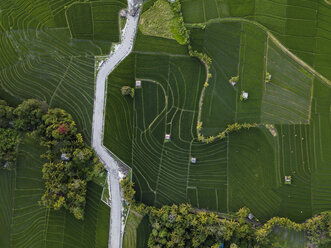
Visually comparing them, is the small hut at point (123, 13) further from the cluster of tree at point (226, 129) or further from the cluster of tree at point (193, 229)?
the cluster of tree at point (193, 229)

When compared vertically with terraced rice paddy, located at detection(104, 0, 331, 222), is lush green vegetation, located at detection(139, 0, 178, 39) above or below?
above

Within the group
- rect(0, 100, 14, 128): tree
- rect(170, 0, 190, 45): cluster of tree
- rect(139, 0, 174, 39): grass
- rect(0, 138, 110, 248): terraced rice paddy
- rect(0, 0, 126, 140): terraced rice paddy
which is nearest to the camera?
rect(0, 100, 14, 128): tree

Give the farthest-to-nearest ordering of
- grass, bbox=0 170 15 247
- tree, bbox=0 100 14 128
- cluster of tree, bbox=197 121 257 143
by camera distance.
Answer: grass, bbox=0 170 15 247 → cluster of tree, bbox=197 121 257 143 → tree, bbox=0 100 14 128

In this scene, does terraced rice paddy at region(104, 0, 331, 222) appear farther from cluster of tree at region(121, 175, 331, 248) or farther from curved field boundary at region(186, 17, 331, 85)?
cluster of tree at region(121, 175, 331, 248)

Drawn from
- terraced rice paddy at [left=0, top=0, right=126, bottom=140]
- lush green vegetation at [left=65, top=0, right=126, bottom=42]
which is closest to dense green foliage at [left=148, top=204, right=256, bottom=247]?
terraced rice paddy at [left=0, top=0, right=126, bottom=140]

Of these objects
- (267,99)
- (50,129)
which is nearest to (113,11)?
(50,129)

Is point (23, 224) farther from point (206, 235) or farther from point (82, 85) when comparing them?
point (206, 235)

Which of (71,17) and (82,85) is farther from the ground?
(71,17)
